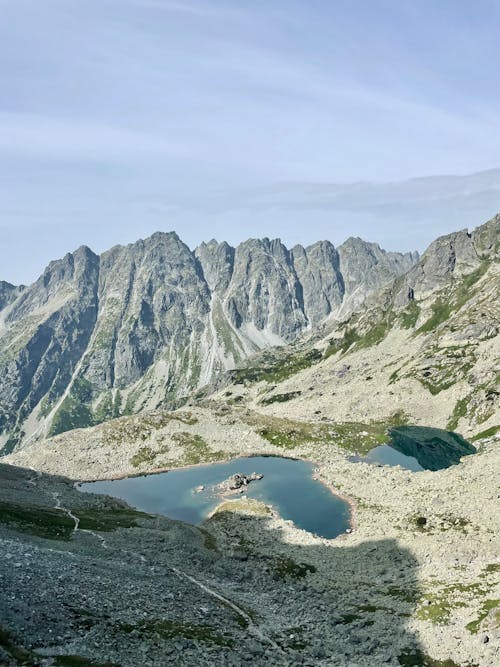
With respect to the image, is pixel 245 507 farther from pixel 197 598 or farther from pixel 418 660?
pixel 418 660

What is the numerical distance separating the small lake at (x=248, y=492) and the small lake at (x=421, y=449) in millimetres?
22998

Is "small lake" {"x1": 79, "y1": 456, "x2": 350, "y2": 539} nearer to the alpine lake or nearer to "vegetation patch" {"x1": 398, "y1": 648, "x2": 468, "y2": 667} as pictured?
the alpine lake

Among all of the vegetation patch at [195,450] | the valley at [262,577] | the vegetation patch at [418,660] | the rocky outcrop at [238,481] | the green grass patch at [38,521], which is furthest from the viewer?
the vegetation patch at [195,450]

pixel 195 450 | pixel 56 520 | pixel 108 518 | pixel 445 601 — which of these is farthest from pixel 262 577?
pixel 195 450

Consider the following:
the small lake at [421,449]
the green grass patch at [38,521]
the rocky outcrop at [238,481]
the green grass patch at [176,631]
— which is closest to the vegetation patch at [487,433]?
the small lake at [421,449]

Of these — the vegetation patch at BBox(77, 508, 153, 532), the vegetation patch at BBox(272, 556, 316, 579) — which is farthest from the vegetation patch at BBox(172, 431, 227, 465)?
the vegetation patch at BBox(272, 556, 316, 579)

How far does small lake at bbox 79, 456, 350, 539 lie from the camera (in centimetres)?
9981

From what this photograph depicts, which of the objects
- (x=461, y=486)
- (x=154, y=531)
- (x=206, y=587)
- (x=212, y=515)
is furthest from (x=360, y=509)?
(x=206, y=587)

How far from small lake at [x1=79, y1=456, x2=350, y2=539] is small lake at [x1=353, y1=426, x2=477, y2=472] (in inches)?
905

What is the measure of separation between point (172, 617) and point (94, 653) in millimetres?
12077

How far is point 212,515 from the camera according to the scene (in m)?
99.4

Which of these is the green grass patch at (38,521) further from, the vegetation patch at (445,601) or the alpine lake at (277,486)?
the vegetation patch at (445,601)

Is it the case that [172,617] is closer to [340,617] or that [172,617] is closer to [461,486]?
[340,617]

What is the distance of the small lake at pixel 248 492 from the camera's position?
99.8 meters
